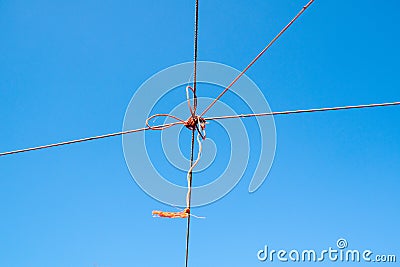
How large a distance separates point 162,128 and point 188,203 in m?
0.44

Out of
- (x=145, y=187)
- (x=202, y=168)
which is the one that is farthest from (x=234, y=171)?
(x=145, y=187)

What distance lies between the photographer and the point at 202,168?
89.7 inches

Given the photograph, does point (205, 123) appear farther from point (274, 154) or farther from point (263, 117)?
point (274, 154)

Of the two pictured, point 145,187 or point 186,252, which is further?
point 145,187

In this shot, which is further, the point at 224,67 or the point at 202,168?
the point at 224,67

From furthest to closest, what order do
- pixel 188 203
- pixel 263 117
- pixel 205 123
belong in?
1. pixel 263 117
2. pixel 205 123
3. pixel 188 203

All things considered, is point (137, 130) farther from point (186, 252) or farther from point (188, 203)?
point (186, 252)

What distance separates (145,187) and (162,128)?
36 centimetres

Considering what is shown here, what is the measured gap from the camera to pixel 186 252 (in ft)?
6.72

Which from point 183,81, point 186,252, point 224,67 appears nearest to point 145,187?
point 186,252

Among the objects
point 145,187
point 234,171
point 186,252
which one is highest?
point 234,171

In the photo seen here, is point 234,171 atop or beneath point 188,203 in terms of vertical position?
atop

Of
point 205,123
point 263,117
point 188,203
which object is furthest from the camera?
point 263,117

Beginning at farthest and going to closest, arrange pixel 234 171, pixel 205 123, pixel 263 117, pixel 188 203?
pixel 234 171
pixel 263 117
pixel 205 123
pixel 188 203
